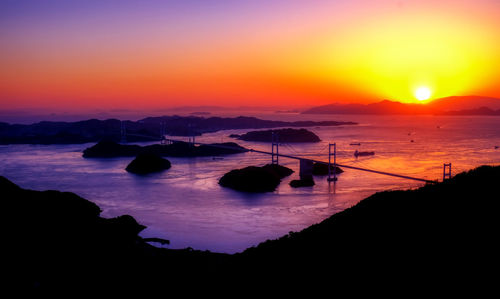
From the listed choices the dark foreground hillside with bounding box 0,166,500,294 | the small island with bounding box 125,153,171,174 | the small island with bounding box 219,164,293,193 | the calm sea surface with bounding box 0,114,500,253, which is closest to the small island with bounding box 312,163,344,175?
the calm sea surface with bounding box 0,114,500,253

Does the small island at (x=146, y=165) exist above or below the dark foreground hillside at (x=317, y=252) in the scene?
below

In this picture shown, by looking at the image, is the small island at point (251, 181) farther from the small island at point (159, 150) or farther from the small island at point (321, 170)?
the small island at point (159, 150)

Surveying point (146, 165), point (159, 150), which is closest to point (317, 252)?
point (146, 165)

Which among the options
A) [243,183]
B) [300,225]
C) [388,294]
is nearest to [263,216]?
[300,225]

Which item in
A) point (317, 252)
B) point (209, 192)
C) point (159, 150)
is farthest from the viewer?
point (159, 150)

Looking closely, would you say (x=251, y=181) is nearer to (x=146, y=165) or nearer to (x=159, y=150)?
(x=146, y=165)

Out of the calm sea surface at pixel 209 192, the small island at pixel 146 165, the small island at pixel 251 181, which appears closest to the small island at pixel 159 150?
the calm sea surface at pixel 209 192

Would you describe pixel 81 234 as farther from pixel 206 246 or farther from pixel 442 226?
pixel 442 226

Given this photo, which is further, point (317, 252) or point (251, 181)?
point (251, 181)
